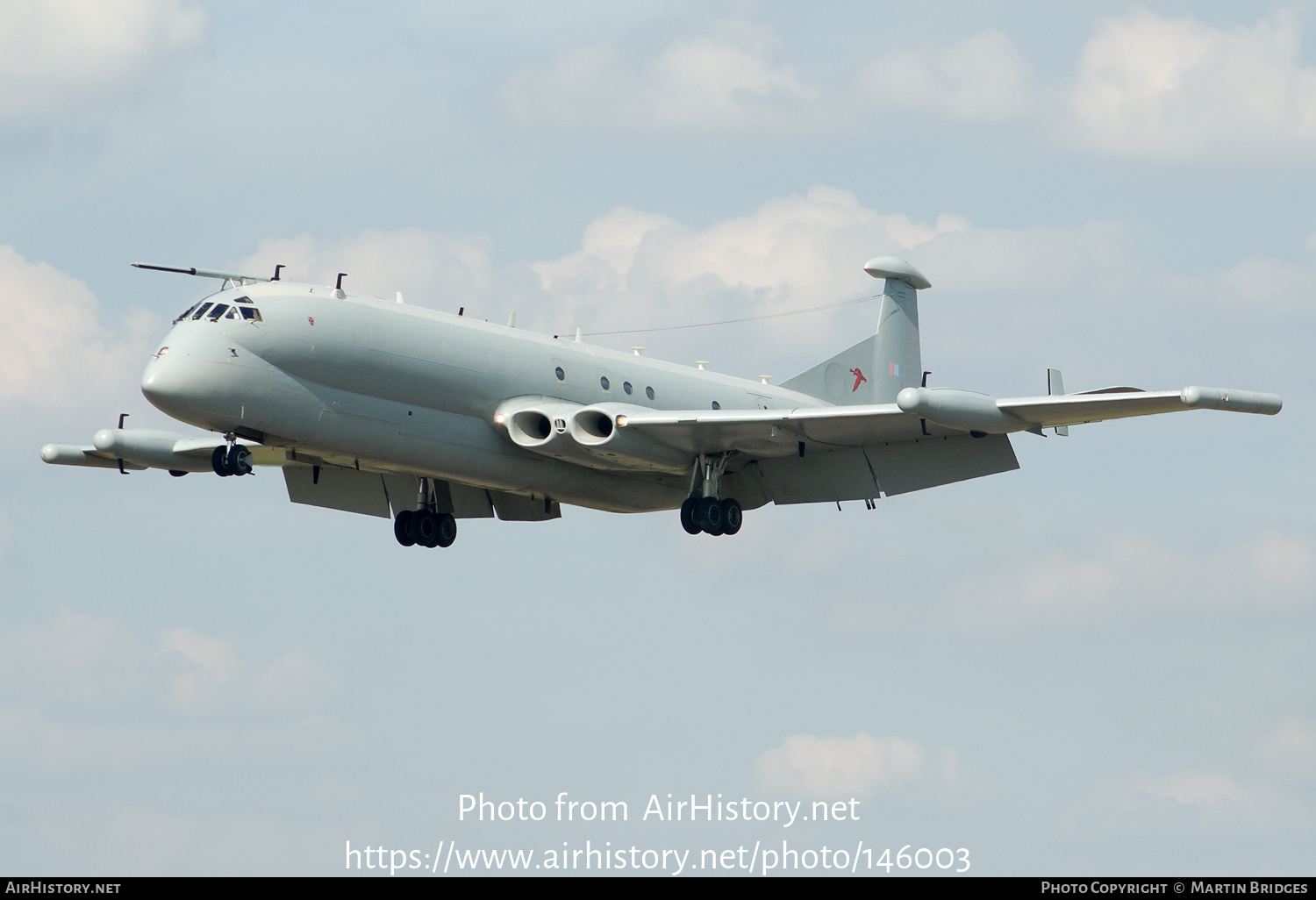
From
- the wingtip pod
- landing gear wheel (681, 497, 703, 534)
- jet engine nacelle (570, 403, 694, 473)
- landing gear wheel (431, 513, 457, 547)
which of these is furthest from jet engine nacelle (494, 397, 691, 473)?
the wingtip pod

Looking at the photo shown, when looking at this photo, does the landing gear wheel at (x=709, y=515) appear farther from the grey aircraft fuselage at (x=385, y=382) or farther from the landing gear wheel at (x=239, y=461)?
the landing gear wheel at (x=239, y=461)

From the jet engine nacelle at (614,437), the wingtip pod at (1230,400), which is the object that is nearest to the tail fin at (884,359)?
the jet engine nacelle at (614,437)

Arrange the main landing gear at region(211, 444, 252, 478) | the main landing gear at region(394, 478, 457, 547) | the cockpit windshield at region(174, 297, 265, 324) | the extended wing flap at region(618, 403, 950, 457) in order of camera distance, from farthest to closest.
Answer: the main landing gear at region(394, 478, 457, 547) → the extended wing flap at region(618, 403, 950, 457) → the main landing gear at region(211, 444, 252, 478) → the cockpit windshield at region(174, 297, 265, 324)

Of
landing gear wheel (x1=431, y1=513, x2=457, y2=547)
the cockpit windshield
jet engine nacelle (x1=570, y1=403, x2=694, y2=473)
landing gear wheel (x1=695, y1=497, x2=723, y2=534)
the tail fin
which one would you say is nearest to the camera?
the cockpit windshield

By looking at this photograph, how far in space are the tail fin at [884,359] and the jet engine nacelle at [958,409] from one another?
8.24 meters

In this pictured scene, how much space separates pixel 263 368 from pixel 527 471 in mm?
5002

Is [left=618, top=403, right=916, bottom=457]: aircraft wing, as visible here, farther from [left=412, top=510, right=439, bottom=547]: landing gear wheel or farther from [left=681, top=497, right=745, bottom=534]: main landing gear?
[left=412, top=510, right=439, bottom=547]: landing gear wheel

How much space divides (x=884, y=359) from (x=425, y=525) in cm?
1000

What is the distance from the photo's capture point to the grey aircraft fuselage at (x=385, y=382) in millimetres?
26250

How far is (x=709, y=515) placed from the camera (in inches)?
1196

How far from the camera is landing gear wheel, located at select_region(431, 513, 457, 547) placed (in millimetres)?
32281

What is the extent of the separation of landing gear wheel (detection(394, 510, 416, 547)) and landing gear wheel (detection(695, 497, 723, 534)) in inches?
207

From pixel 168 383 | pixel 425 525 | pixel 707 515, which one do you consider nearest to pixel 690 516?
pixel 707 515

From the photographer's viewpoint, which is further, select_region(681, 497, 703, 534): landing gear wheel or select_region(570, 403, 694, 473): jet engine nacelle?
select_region(681, 497, 703, 534): landing gear wheel
